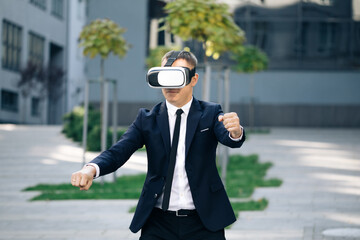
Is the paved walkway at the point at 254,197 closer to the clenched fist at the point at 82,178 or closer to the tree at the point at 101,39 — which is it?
the tree at the point at 101,39

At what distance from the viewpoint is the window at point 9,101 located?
4159 cm

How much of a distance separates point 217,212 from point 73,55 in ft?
163

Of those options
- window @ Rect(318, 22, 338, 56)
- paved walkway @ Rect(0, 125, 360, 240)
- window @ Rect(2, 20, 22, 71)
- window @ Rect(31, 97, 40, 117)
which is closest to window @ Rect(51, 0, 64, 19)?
window @ Rect(2, 20, 22, 71)

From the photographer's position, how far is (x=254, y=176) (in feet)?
43.8

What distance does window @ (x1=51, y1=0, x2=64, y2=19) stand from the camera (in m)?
47.9

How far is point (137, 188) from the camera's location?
477 inches

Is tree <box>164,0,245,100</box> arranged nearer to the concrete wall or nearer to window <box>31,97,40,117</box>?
the concrete wall

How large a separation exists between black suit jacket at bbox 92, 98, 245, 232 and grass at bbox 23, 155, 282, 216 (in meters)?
5.74

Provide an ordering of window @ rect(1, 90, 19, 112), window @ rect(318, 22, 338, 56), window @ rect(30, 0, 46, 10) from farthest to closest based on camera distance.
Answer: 1. window @ rect(30, 0, 46, 10)
2. window @ rect(1, 90, 19, 112)
3. window @ rect(318, 22, 338, 56)

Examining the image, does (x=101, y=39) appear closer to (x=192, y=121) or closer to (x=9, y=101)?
(x=192, y=121)

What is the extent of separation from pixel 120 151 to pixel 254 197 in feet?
24.7

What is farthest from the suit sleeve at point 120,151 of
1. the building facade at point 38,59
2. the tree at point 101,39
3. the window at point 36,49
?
the window at point 36,49

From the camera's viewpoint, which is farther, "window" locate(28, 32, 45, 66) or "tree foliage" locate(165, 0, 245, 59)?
"window" locate(28, 32, 45, 66)

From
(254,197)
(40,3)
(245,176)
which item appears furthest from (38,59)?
(254,197)
